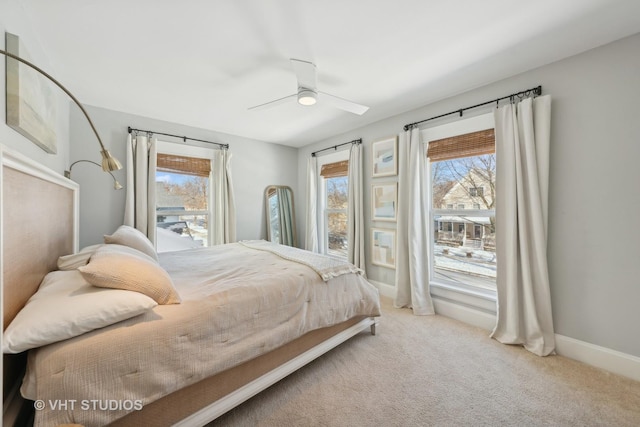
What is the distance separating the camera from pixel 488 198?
2438mm

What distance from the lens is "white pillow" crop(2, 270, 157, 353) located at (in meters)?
0.88

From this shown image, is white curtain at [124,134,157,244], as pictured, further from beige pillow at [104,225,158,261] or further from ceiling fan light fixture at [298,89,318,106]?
ceiling fan light fixture at [298,89,318,106]

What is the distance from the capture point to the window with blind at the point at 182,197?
3.35 metres

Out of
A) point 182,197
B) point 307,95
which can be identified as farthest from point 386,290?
point 182,197

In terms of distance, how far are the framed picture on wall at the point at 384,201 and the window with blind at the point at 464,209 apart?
1.53 feet

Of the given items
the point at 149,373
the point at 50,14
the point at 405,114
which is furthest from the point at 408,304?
the point at 50,14

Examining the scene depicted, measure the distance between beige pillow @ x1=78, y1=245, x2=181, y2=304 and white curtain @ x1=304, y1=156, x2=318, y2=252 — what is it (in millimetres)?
3007

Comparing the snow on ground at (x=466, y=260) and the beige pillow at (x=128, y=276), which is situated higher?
the beige pillow at (x=128, y=276)

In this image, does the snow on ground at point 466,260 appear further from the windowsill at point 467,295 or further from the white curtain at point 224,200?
the white curtain at point 224,200

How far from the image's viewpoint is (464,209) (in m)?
2.60

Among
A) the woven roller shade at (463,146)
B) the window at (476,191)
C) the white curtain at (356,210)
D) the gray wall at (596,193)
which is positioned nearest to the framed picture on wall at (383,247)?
the white curtain at (356,210)

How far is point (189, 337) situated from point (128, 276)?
1.40ft

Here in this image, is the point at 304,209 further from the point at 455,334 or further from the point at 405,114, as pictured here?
the point at 455,334

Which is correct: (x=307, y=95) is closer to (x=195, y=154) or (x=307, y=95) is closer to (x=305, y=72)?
(x=305, y=72)
